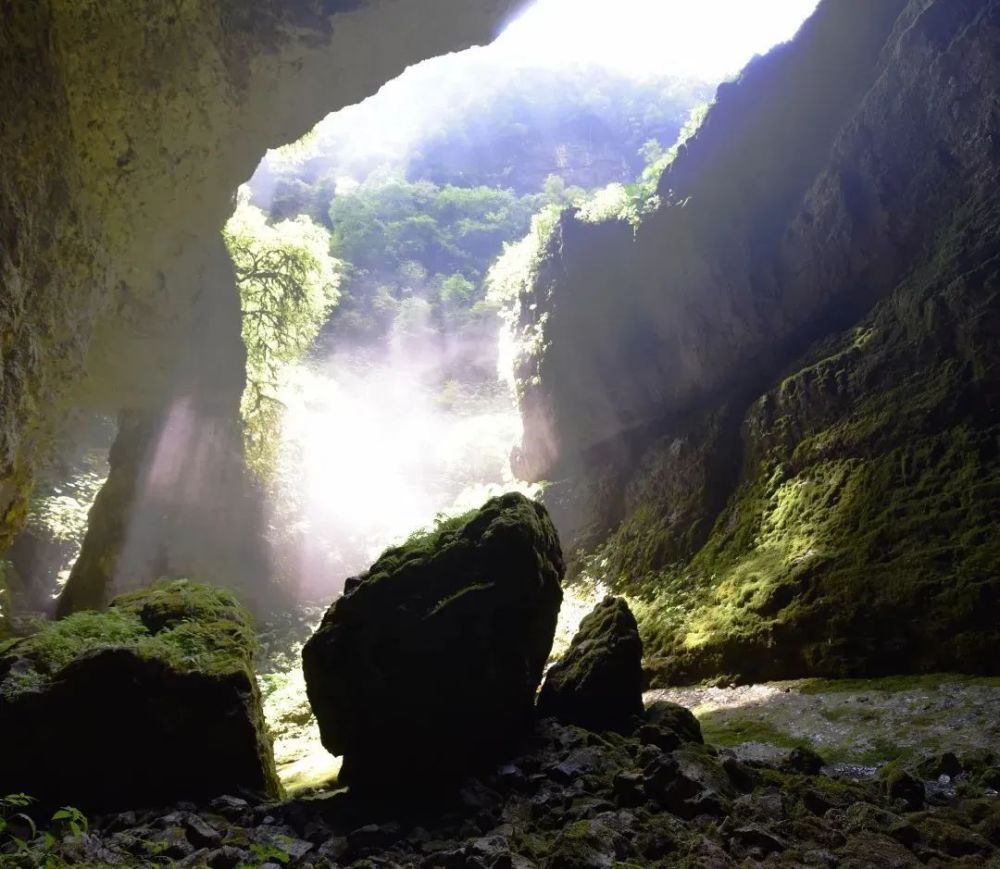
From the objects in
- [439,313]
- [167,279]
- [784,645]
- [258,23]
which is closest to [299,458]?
[167,279]

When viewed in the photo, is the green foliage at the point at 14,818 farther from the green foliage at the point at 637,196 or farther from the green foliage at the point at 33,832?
the green foliage at the point at 637,196

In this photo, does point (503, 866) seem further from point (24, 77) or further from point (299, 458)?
point (299, 458)

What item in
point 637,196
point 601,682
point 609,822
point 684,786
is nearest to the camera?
point 609,822

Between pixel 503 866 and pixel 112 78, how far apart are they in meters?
9.36

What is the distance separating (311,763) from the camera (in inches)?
304

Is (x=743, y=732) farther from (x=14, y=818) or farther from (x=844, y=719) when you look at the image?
(x=14, y=818)

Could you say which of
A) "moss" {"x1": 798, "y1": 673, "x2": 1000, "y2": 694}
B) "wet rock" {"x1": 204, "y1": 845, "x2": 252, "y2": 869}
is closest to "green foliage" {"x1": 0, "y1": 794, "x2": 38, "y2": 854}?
"wet rock" {"x1": 204, "y1": 845, "x2": 252, "y2": 869}

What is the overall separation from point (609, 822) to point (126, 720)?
3.20m

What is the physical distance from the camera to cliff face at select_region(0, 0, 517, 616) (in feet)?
22.3

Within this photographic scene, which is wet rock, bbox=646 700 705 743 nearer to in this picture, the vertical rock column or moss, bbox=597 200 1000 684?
moss, bbox=597 200 1000 684

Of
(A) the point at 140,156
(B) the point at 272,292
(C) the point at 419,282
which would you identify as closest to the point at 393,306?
(C) the point at 419,282

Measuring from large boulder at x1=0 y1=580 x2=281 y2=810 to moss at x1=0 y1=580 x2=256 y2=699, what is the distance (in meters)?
0.01

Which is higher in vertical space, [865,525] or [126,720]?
[865,525]

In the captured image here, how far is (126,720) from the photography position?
180 inches
